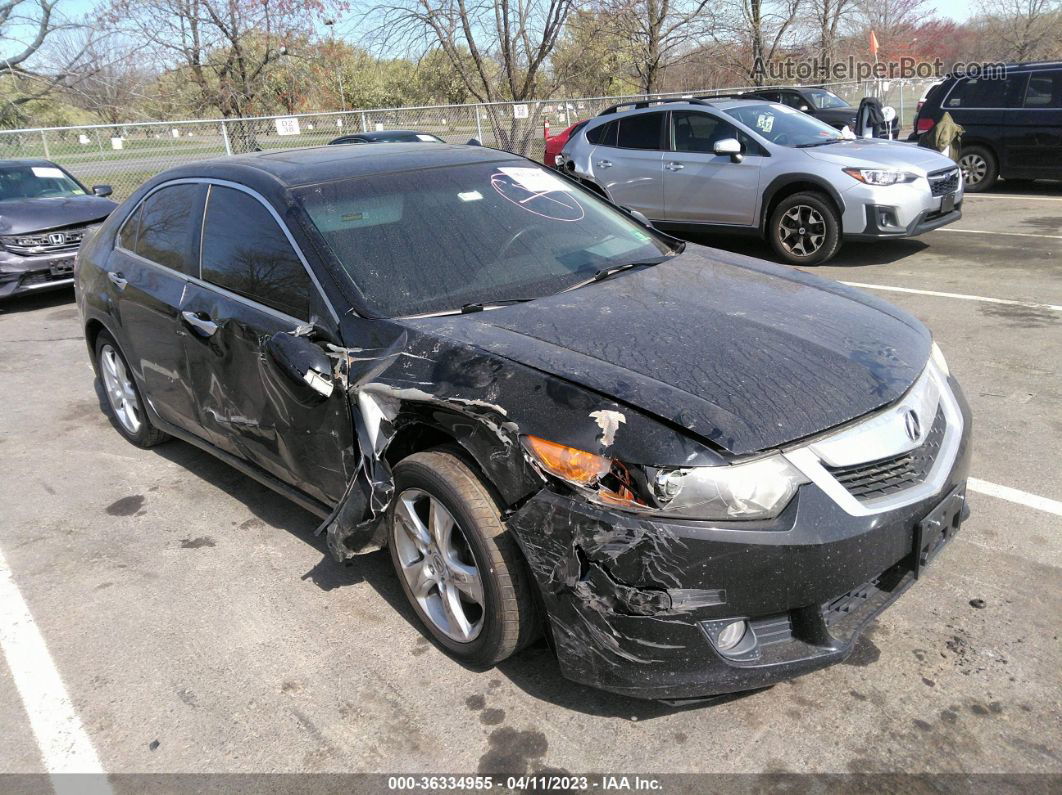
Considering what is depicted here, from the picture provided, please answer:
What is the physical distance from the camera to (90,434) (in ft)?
17.4

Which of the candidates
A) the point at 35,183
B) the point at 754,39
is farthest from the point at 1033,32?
the point at 35,183

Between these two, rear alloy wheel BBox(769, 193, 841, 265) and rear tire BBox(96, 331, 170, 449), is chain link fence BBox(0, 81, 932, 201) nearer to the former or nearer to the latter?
rear alloy wheel BBox(769, 193, 841, 265)

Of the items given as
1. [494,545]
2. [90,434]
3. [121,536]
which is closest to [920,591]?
[494,545]

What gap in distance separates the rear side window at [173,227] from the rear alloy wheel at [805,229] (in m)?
6.28

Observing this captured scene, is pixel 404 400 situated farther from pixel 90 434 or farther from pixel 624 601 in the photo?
pixel 90 434

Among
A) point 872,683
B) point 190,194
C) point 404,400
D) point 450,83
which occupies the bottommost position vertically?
point 872,683

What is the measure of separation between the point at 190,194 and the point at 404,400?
6.69ft

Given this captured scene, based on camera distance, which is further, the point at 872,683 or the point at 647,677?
the point at 872,683

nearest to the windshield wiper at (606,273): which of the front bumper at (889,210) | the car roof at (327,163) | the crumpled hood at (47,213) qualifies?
the car roof at (327,163)

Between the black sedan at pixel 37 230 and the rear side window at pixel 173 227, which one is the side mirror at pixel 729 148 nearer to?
the rear side window at pixel 173 227

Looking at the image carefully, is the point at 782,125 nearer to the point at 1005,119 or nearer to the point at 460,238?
the point at 1005,119

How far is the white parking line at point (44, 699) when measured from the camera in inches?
101

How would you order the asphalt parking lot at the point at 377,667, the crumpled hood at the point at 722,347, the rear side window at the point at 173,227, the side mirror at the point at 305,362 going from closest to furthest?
the crumpled hood at the point at 722,347
the asphalt parking lot at the point at 377,667
the side mirror at the point at 305,362
the rear side window at the point at 173,227

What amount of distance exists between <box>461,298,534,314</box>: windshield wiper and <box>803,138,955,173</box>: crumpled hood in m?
6.17
